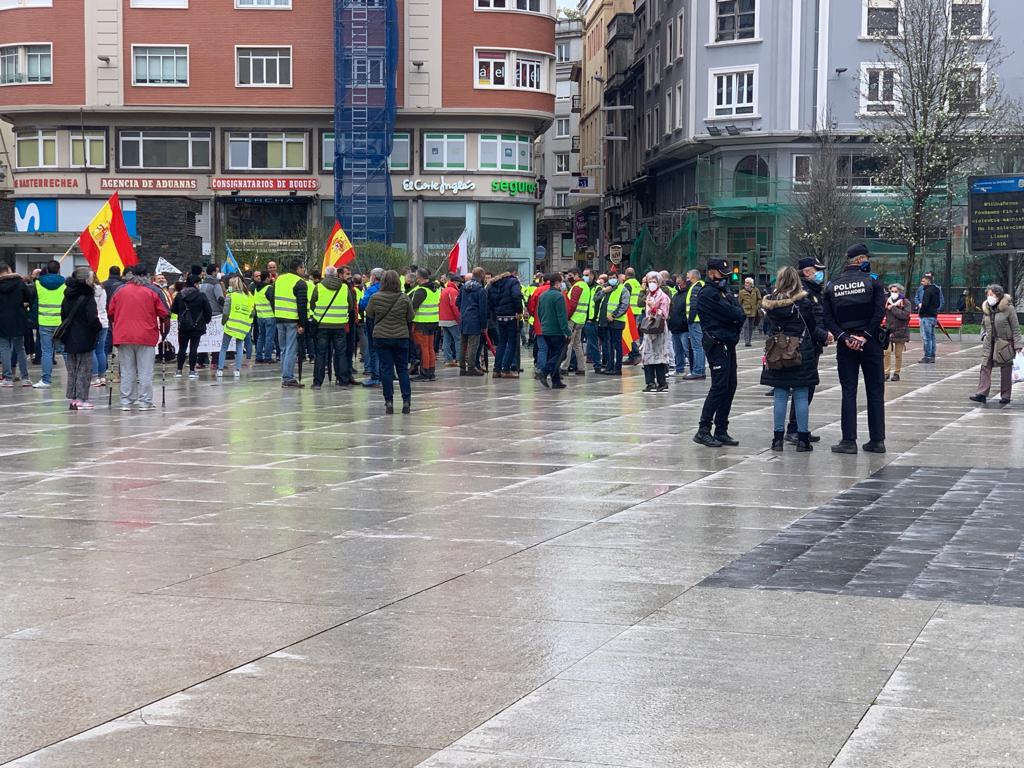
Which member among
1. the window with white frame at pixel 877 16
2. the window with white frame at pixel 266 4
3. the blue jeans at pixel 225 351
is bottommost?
the blue jeans at pixel 225 351

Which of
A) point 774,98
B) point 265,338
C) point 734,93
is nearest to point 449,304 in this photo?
point 265,338

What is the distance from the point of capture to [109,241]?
23.1 metres

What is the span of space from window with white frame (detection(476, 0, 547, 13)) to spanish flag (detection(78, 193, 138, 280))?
36.0 m

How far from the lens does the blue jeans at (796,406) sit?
45.7ft

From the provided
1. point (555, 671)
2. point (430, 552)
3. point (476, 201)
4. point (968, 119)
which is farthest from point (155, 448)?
point (476, 201)

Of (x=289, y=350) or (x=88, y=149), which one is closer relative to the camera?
(x=289, y=350)

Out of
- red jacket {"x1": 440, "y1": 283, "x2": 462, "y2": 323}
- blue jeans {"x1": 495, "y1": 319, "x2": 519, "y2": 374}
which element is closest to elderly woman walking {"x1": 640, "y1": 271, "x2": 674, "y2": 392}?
blue jeans {"x1": 495, "y1": 319, "x2": 519, "y2": 374}

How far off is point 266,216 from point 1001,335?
4191 cm

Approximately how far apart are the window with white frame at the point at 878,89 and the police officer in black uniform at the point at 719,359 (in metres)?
37.0

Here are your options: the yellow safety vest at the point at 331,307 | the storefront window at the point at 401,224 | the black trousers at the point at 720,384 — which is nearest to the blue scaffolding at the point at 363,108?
the storefront window at the point at 401,224

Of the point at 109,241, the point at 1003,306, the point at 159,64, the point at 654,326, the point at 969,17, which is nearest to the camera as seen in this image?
the point at 1003,306

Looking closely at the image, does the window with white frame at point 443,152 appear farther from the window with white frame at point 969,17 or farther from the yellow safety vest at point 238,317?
the yellow safety vest at point 238,317

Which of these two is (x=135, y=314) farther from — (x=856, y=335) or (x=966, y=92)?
(x=966, y=92)

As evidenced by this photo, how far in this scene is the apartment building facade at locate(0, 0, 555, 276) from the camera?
183ft
